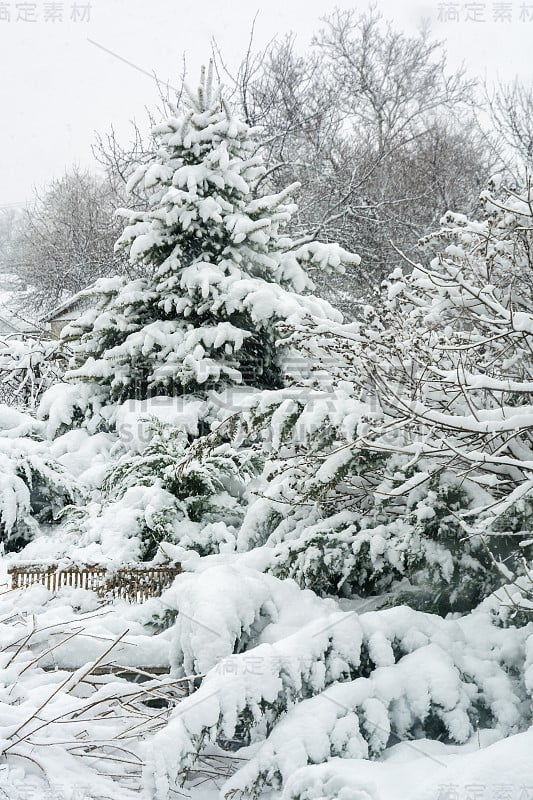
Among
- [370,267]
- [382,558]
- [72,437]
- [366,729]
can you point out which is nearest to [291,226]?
[370,267]

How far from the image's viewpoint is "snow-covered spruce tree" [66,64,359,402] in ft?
21.3

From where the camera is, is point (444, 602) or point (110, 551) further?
point (110, 551)

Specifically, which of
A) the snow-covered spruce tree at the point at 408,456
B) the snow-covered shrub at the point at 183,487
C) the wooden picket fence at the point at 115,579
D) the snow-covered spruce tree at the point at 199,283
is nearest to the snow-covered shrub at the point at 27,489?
the snow-covered shrub at the point at 183,487

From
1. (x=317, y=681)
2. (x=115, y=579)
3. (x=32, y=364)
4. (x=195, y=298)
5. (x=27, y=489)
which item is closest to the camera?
(x=317, y=681)

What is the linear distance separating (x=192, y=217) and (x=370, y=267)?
9.57m

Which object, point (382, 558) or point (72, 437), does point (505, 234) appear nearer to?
point (382, 558)

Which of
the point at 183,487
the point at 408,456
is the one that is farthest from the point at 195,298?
the point at 408,456

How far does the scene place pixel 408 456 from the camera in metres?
3.70

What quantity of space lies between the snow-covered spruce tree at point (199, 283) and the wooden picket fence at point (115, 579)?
89.3 inches

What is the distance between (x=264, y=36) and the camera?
14359mm

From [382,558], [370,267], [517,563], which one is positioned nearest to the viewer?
[517,563]

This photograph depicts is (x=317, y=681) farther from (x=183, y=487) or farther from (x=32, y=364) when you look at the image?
(x=32, y=364)

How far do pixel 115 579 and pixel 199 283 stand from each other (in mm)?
3186

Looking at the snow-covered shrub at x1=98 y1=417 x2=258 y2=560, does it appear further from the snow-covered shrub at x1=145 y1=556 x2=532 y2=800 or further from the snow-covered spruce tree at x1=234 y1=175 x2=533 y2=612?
the snow-covered shrub at x1=145 y1=556 x2=532 y2=800
